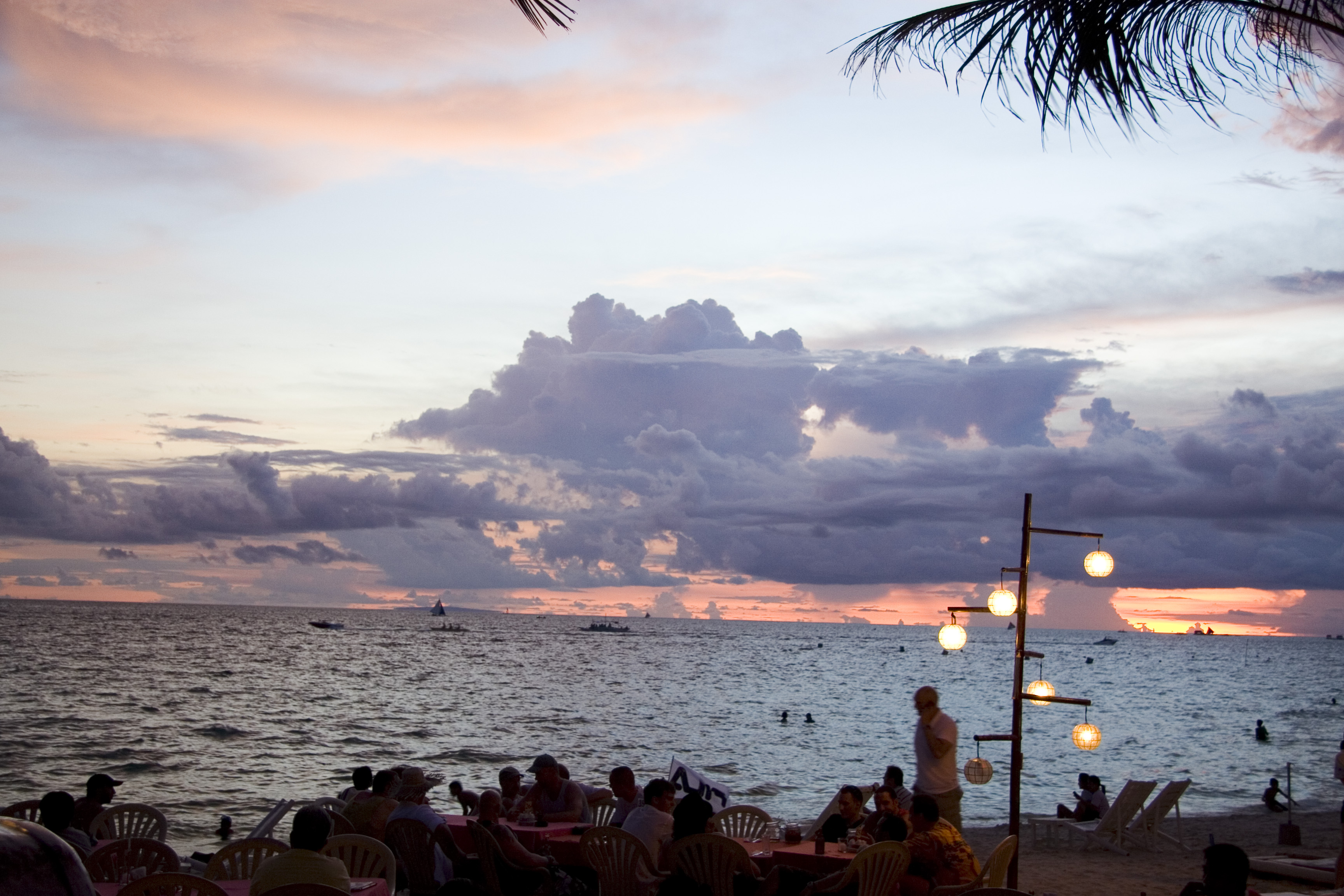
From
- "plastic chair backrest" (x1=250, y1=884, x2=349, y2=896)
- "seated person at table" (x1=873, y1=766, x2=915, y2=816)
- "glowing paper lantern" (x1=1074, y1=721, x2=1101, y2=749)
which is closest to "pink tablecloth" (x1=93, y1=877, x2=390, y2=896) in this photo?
"plastic chair backrest" (x1=250, y1=884, x2=349, y2=896)

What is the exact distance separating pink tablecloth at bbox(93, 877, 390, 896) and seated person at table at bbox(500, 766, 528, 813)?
3.45 m

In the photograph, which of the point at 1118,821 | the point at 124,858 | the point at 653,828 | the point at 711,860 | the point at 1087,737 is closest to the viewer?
the point at 124,858

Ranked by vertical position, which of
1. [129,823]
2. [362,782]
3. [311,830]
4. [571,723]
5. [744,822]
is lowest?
[571,723]

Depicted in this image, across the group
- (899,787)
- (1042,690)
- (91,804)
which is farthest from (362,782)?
(1042,690)

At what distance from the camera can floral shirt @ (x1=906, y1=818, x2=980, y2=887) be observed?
24.6ft

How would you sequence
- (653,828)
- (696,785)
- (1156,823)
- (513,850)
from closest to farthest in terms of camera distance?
(653,828) → (513,850) → (696,785) → (1156,823)

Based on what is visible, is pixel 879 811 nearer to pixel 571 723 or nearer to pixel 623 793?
pixel 623 793

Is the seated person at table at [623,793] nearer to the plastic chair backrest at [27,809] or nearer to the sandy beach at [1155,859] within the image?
the plastic chair backrest at [27,809]

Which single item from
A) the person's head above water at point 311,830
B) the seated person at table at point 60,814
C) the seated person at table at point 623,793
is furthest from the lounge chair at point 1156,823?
the seated person at table at point 60,814

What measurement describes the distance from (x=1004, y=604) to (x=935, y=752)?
1.42 m

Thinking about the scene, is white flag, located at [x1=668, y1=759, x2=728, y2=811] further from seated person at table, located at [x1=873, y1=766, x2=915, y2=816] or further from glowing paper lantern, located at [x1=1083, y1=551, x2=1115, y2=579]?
glowing paper lantern, located at [x1=1083, y1=551, x2=1115, y2=579]

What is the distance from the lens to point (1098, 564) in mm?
9562

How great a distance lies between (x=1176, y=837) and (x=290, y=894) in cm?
1590

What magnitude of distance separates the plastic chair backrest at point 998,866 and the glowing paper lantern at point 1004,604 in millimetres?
2061
